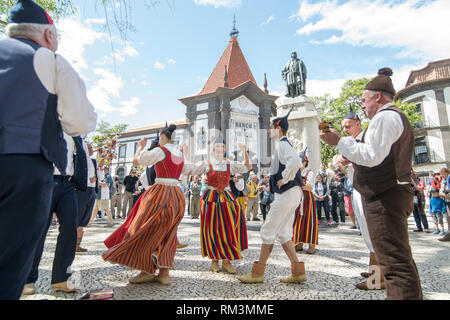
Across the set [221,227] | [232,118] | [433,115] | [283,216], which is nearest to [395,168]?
[283,216]

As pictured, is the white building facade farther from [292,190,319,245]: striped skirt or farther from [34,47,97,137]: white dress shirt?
[34,47,97,137]: white dress shirt

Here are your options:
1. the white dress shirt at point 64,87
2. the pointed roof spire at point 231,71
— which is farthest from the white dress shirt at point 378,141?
the pointed roof spire at point 231,71

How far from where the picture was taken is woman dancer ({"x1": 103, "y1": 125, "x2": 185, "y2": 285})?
3.14m

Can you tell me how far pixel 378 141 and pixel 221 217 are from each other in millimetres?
2556

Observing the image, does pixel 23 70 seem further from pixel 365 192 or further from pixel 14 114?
pixel 365 192

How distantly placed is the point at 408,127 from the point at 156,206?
2.75 m

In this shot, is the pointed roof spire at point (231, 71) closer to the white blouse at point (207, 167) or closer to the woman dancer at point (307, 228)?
the woman dancer at point (307, 228)

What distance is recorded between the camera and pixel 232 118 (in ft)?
91.8

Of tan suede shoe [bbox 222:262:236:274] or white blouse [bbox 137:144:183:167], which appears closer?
white blouse [bbox 137:144:183:167]

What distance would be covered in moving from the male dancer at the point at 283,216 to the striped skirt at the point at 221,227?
2.01ft

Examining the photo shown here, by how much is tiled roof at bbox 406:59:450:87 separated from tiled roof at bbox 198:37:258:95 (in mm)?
18847

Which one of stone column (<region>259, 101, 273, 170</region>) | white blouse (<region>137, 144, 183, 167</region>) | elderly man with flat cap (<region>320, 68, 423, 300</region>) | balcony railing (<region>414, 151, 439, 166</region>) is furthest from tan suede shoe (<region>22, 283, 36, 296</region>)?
balcony railing (<region>414, 151, 439, 166</region>)

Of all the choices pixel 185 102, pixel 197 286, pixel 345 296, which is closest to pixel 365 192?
pixel 345 296

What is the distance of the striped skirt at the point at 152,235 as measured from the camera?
3124 mm
